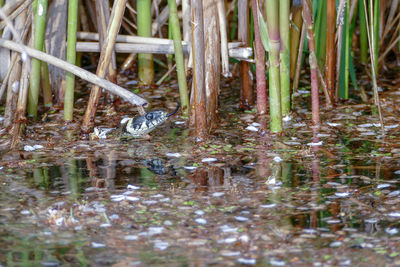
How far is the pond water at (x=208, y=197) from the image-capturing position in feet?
9.46

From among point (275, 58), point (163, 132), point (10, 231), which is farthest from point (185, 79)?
point (10, 231)

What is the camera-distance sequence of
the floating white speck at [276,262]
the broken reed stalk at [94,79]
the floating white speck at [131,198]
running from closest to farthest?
1. the floating white speck at [276,262]
2. the floating white speck at [131,198]
3. the broken reed stalk at [94,79]

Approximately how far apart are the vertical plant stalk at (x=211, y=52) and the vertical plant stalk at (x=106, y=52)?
1.92 feet

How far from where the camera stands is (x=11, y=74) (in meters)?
4.70

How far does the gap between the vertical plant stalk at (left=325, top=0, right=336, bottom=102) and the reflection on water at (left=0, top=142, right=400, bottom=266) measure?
1.08 meters

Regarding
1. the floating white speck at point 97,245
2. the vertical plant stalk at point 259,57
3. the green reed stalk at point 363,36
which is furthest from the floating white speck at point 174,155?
the green reed stalk at point 363,36

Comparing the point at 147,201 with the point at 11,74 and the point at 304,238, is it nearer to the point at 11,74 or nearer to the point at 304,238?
the point at 304,238

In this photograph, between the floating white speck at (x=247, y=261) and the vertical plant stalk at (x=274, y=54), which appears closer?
the floating white speck at (x=247, y=261)

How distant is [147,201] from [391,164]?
1.59 m

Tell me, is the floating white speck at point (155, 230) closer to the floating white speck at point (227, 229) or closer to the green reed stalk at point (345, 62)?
the floating white speck at point (227, 229)

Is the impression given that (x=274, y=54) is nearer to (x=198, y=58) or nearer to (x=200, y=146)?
(x=198, y=58)

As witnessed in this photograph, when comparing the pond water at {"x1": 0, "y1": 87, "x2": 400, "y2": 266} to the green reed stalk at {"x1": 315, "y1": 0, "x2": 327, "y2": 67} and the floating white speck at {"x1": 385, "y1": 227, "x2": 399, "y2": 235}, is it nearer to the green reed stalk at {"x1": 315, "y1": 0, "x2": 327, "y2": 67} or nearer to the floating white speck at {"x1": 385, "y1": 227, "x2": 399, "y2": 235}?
the floating white speck at {"x1": 385, "y1": 227, "x2": 399, "y2": 235}

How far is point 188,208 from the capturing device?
3381 mm

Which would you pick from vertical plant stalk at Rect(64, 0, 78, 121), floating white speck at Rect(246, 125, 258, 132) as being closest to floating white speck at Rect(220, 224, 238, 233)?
floating white speck at Rect(246, 125, 258, 132)
